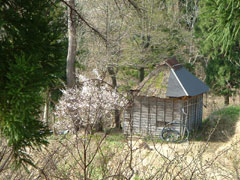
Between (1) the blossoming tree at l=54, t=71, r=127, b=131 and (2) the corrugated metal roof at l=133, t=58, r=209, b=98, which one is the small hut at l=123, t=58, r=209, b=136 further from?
(1) the blossoming tree at l=54, t=71, r=127, b=131

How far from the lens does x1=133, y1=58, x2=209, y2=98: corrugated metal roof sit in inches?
588

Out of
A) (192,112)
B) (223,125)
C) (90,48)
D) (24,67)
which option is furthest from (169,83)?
(24,67)

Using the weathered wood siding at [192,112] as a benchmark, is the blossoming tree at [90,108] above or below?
above

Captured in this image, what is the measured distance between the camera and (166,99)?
15297 mm

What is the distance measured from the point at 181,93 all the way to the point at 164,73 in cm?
165

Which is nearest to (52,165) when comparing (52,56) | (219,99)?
(52,56)

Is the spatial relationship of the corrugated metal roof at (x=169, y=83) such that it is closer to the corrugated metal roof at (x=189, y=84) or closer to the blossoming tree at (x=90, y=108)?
the corrugated metal roof at (x=189, y=84)

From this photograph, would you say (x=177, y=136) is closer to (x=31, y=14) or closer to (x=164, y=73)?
(x=164, y=73)

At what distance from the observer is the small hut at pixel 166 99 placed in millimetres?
15031

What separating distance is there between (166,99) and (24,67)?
14.4 meters

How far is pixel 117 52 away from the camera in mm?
16172

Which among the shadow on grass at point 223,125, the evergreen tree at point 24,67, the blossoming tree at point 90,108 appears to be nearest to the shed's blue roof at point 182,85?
the shadow on grass at point 223,125

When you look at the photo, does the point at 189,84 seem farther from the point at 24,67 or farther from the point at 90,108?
the point at 24,67

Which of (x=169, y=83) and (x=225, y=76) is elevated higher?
(x=225, y=76)
